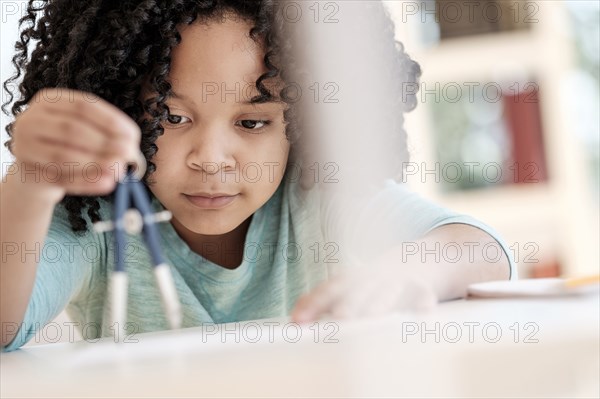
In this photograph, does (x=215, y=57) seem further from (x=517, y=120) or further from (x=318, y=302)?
(x=517, y=120)

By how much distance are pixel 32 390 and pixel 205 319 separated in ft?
1.62

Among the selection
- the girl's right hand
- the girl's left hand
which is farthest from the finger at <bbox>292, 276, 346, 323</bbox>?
the girl's right hand

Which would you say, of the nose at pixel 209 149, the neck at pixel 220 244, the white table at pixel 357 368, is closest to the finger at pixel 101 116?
the white table at pixel 357 368

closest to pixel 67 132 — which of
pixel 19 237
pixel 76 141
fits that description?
pixel 76 141

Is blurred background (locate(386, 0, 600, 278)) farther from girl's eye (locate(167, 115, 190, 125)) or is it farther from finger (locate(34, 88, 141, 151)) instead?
finger (locate(34, 88, 141, 151))

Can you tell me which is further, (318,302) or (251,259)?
(251,259)

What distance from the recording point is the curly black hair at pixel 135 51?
64 cm

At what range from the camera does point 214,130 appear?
0.62 meters

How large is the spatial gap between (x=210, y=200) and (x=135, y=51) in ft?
0.49

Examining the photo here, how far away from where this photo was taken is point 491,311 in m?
0.41

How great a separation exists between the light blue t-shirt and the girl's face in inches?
3.7

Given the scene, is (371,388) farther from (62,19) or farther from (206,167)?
(62,19)

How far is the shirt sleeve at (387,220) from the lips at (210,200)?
0.11 m

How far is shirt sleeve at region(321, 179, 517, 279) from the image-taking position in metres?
0.61
